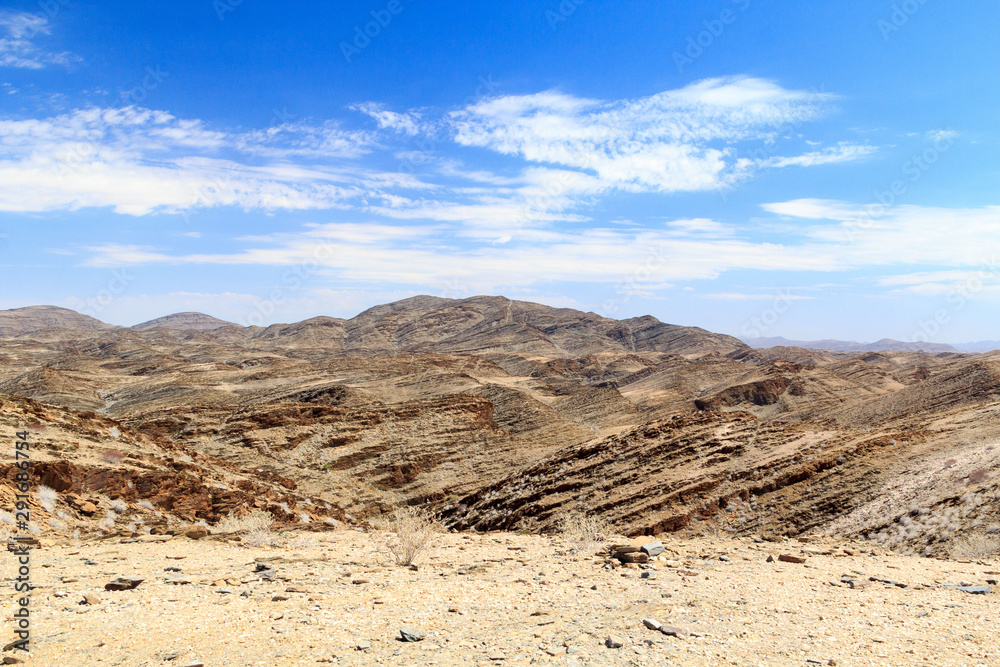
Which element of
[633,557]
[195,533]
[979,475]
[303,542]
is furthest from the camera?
[979,475]

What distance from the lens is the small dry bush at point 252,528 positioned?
1160 centimetres

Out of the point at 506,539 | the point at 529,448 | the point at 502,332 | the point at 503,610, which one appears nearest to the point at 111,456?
the point at 506,539

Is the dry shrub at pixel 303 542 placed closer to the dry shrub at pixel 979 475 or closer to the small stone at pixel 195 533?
the small stone at pixel 195 533

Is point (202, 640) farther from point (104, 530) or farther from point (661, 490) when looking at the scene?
point (661, 490)

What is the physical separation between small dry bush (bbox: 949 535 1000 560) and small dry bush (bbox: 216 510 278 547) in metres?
12.8

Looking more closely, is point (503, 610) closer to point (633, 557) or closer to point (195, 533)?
point (633, 557)

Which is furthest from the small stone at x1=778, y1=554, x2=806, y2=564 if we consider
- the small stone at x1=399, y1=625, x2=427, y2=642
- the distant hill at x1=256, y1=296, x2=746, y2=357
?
the distant hill at x1=256, y1=296, x2=746, y2=357

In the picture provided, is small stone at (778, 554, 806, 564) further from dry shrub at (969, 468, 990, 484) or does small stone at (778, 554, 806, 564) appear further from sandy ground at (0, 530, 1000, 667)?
dry shrub at (969, 468, 990, 484)

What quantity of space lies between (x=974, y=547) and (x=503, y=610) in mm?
9127

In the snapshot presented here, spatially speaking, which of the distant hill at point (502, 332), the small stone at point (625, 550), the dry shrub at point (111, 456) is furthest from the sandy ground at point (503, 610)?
the distant hill at point (502, 332)

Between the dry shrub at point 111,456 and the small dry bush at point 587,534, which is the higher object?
the dry shrub at point 111,456

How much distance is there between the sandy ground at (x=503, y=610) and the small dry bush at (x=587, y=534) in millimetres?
480

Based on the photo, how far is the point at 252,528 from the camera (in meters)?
13.0

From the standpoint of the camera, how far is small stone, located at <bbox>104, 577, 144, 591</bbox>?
786 centimetres
